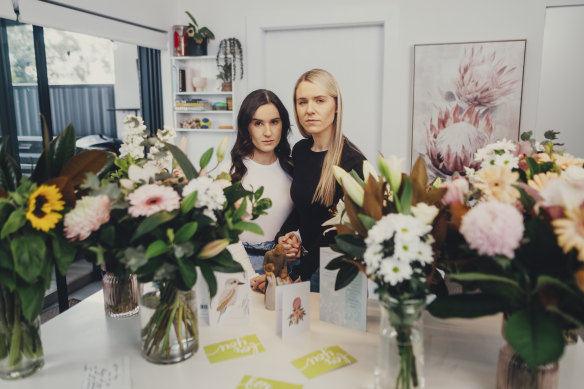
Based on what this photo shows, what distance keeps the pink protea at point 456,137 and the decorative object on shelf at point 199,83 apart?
2.14m

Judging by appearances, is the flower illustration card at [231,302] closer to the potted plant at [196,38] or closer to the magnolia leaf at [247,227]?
the magnolia leaf at [247,227]

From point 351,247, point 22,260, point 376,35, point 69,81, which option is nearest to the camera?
point 22,260

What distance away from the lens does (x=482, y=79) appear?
3.52m

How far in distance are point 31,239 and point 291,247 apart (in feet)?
3.25

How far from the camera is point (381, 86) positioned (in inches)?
150

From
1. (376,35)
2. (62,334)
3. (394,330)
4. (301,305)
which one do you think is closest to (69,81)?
(376,35)

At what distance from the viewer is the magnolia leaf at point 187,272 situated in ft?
3.21

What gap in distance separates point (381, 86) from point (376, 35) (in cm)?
44

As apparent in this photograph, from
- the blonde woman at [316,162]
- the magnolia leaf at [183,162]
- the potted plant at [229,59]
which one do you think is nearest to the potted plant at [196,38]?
the potted plant at [229,59]

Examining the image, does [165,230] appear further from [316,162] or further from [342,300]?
[316,162]

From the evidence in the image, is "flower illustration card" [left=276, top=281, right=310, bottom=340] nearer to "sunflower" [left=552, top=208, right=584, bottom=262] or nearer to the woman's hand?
the woman's hand

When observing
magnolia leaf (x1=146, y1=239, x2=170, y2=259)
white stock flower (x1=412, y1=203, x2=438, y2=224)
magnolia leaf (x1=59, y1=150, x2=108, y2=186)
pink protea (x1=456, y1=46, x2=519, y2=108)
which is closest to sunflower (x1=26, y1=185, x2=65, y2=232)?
magnolia leaf (x1=59, y1=150, x2=108, y2=186)

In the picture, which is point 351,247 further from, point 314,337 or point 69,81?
point 69,81

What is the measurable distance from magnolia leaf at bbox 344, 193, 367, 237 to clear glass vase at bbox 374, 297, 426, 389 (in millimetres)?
189
